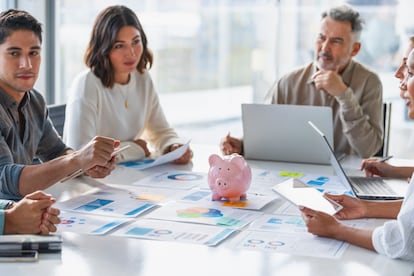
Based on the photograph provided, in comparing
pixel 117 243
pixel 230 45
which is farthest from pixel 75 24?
pixel 117 243

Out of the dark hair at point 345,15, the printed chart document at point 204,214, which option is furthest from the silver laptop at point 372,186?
the dark hair at point 345,15

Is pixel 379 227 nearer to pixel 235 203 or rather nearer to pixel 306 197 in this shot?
pixel 306 197

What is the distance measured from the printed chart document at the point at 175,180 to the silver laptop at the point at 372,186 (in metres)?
0.45

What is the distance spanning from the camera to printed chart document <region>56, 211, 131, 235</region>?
191 centimetres

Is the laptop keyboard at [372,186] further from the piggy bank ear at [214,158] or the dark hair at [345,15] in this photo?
the dark hair at [345,15]

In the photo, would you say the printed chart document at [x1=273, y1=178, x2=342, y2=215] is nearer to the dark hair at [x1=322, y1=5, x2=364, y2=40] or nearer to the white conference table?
the white conference table

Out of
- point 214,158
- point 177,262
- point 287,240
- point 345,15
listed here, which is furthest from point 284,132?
point 177,262

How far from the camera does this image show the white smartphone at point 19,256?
163 centimetres

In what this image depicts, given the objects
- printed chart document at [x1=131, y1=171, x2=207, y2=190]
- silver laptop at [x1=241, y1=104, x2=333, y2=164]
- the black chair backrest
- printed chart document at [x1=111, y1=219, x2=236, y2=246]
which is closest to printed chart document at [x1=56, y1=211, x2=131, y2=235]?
printed chart document at [x1=111, y1=219, x2=236, y2=246]

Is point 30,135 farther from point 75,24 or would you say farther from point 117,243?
point 75,24

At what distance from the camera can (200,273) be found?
1.61m

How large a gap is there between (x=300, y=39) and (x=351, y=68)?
4.44 ft

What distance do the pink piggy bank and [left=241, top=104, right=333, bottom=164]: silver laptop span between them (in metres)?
0.61

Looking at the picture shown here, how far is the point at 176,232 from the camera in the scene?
191 cm
